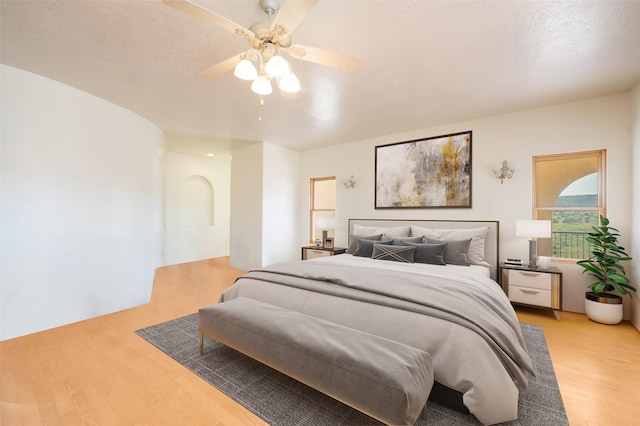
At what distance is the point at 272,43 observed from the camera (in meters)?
1.71

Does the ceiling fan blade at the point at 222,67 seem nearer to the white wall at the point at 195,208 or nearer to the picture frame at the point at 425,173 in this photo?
the picture frame at the point at 425,173

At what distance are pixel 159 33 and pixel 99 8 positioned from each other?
1.19 ft

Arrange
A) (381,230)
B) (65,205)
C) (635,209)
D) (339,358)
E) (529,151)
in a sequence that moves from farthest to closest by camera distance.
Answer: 1. (381,230)
2. (529,151)
3. (65,205)
4. (635,209)
5. (339,358)

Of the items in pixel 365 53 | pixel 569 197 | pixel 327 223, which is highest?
pixel 365 53

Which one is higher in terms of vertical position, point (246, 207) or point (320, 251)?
point (246, 207)

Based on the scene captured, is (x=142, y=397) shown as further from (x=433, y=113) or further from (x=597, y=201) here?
(x=597, y=201)

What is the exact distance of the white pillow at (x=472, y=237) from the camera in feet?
11.4

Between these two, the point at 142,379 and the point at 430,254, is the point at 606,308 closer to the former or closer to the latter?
Result: the point at 430,254

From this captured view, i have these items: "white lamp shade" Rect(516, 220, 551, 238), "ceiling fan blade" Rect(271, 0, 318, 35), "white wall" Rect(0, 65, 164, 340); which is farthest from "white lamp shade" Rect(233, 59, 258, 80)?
"white lamp shade" Rect(516, 220, 551, 238)

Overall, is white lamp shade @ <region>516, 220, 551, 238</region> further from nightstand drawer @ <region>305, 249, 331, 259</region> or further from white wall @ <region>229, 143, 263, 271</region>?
white wall @ <region>229, 143, 263, 271</region>

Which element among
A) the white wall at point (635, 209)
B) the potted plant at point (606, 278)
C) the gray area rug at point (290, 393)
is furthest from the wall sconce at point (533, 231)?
the gray area rug at point (290, 393)

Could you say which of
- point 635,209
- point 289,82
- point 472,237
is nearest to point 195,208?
point 289,82

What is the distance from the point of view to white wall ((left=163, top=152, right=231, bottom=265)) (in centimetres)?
630

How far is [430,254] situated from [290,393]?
7.60 ft
